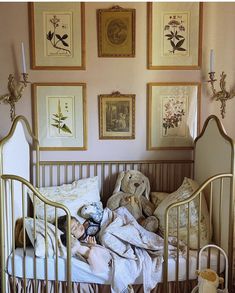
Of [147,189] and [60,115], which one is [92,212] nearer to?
[147,189]

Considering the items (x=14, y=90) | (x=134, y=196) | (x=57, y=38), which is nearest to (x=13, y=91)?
(x=14, y=90)

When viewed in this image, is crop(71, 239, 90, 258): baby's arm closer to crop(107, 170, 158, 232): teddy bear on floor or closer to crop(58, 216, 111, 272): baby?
crop(58, 216, 111, 272): baby

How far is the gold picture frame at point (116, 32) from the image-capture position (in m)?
2.33

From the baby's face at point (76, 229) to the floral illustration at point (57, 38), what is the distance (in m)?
1.25

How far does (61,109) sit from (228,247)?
1.51m

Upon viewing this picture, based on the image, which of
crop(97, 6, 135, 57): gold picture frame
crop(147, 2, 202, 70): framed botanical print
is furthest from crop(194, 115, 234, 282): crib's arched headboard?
crop(97, 6, 135, 57): gold picture frame

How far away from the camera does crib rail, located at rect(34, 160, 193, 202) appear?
2459mm

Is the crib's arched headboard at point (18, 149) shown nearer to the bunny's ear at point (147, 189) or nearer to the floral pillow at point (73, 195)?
the floral pillow at point (73, 195)

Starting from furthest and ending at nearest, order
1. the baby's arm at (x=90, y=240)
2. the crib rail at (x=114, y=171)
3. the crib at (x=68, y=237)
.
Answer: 1. the crib rail at (x=114, y=171)
2. the baby's arm at (x=90, y=240)
3. the crib at (x=68, y=237)

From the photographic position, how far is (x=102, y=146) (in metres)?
2.47

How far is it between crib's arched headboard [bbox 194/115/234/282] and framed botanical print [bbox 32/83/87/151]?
93 centimetres

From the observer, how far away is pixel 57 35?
7.68 feet

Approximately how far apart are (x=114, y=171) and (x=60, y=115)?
61 cm

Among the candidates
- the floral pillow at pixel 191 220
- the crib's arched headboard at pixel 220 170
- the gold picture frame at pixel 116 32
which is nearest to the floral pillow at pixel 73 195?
the floral pillow at pixel 191 220
